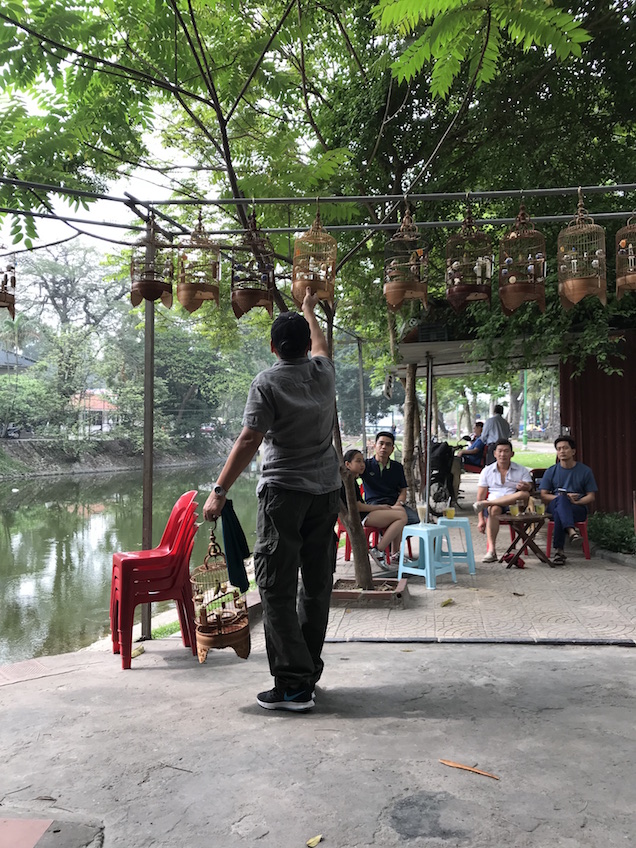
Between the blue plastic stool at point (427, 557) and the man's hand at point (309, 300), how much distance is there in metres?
3.17

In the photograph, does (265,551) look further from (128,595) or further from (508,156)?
(508,156)

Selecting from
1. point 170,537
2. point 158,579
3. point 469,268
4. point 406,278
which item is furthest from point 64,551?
point 469,268

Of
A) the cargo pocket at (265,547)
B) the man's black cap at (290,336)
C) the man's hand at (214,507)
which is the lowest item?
the cargo pocket at (265,547)

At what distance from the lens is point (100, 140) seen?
5336 mm

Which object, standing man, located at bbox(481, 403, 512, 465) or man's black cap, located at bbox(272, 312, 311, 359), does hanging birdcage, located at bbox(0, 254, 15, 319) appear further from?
standing man, located at bbox(481, 403, 512, 465)

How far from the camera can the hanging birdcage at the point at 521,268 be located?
13.3ft

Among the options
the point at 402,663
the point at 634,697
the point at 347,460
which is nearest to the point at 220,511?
the point at 402,663

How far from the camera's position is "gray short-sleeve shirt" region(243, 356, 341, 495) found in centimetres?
349

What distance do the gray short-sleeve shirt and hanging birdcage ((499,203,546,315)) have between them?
137 centimetres

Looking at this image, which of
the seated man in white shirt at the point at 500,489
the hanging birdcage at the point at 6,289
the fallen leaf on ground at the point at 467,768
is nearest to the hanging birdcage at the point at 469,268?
the fallen leaf on ground at the point at 467,768

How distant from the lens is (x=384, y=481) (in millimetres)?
7066

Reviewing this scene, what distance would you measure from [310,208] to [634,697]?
14.8 ft

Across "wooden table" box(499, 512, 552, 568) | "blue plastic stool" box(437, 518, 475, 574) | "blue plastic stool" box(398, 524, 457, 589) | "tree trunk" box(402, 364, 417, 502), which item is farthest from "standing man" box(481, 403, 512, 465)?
"blue plastic stool" box(398, 524, 457, 589)

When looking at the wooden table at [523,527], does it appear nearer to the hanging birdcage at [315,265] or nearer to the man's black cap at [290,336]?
the hanging birdcage at [315,265]
